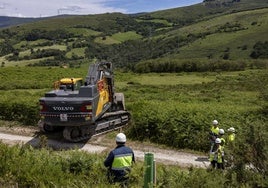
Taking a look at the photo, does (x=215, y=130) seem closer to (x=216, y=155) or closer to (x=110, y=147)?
(x=216, y=155)

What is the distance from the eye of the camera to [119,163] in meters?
10.5

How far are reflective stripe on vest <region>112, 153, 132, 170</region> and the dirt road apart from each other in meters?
6.17

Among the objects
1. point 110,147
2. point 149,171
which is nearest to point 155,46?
point 110,147

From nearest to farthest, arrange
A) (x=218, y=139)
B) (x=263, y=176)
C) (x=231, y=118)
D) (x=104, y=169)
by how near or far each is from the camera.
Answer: (x=263, y=176) < (x=104, y=169) < (x=218, y=139) < (x=231, y=118)

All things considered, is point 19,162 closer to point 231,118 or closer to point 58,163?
point 58,163

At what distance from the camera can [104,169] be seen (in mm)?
11594

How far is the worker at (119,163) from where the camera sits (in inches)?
411

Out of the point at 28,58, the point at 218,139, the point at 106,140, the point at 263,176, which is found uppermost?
the point at 263,176

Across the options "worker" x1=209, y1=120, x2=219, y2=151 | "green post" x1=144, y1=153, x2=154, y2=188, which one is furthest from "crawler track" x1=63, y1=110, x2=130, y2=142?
"green post" x1=144, y1=153, x2=154, y2=188

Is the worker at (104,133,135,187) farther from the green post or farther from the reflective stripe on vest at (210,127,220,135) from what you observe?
the reflective stripe on vest at (210,127,220,135)

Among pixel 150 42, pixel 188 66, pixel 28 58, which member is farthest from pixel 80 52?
pixel 188 66

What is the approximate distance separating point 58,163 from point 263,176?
584 centimetres

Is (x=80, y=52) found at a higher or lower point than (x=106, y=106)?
lower

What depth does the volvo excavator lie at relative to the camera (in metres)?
18.2
